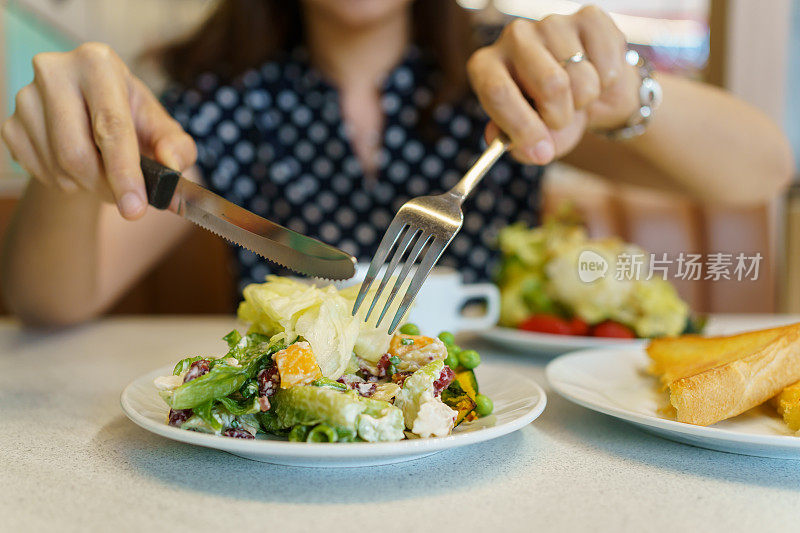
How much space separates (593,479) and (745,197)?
4.82ft

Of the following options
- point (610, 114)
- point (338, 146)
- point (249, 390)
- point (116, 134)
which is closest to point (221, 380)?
point (249, 390)

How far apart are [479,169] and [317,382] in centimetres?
40

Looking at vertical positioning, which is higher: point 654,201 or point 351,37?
point 351,37

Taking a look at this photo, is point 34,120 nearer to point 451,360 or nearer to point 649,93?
point 451,360

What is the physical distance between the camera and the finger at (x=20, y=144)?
0.90 metres

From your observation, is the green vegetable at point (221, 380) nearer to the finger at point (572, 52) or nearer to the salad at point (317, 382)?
the salad at point (317, 382)

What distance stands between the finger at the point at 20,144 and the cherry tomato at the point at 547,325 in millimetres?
802

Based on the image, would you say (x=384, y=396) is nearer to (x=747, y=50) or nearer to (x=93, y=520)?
(x=93, y=520)

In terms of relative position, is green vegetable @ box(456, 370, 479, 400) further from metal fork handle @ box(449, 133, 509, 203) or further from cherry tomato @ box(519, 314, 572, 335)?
cherry tomato @ box(519, 314, 572, 335)

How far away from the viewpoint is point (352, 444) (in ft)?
1.61

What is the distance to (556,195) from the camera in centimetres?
217

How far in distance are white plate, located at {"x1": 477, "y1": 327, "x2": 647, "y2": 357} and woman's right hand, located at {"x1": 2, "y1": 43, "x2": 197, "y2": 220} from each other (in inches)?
21.8

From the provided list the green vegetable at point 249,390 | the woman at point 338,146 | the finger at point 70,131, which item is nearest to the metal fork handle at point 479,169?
the green vegetable at point 249,390

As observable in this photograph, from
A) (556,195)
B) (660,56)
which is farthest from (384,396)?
(660,56)
